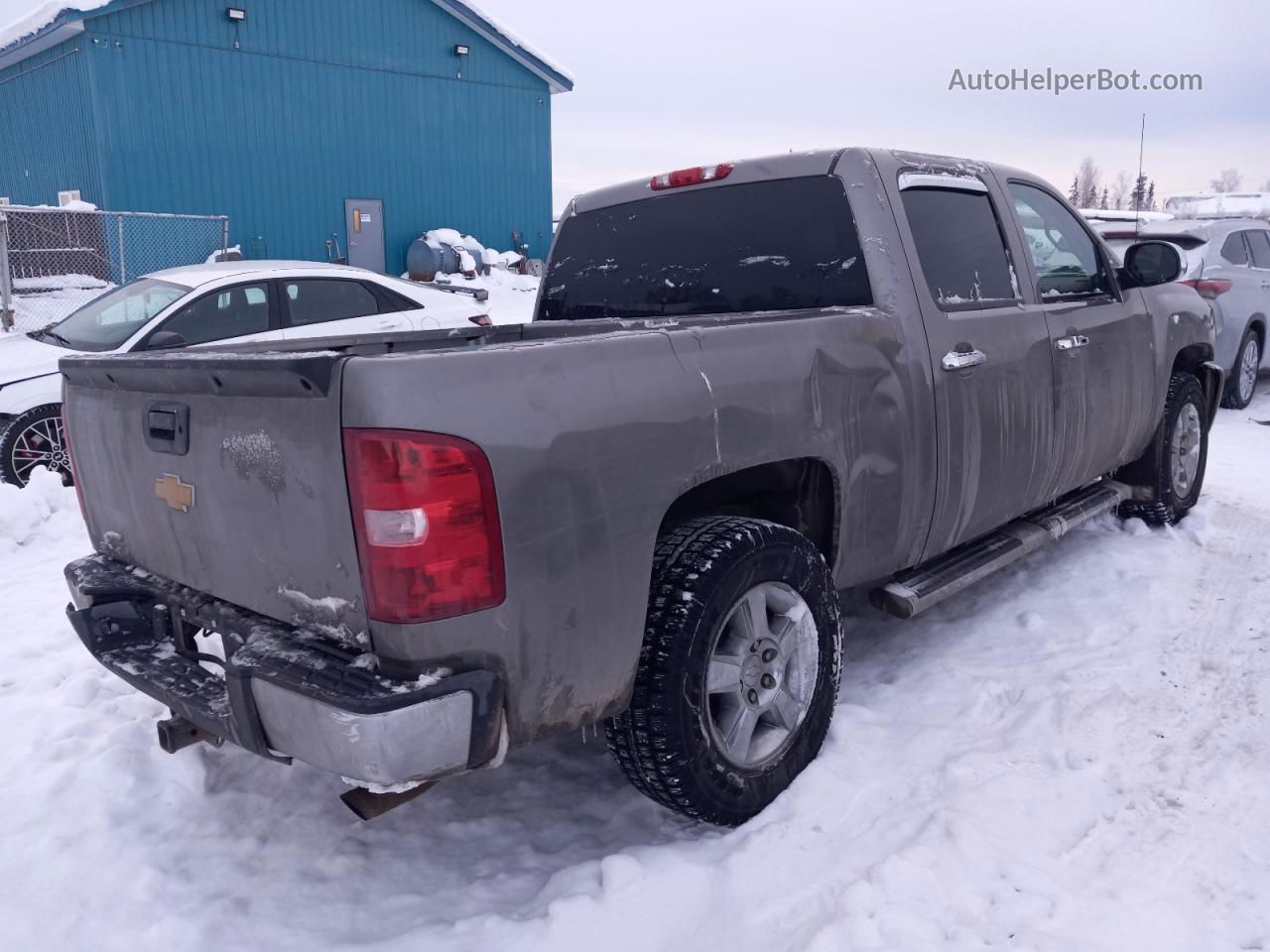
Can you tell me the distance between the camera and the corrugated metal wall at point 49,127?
1661 centimetres

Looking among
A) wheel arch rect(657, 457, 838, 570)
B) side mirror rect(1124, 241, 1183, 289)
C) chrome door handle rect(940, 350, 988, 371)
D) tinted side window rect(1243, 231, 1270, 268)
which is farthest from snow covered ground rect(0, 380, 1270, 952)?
tinted side window rect(1243, 231, 1270, 268)

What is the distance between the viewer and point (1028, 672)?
373 cm

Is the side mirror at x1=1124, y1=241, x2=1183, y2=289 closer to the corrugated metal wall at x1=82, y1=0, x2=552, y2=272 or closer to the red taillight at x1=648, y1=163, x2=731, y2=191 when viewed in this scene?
the red taillight at x1=648, y1=163, x2=731, y2=191

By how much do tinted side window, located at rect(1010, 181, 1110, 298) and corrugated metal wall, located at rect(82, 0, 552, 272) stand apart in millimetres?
16538

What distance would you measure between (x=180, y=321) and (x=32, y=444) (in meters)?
1.38

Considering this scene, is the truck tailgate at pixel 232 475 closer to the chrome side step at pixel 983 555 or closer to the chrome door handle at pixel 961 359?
the chrome side step at pixel 983 555

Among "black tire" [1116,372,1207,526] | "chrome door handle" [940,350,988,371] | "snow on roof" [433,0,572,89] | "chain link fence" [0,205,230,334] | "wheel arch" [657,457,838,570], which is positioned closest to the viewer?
"wheel arch" [657,457,838,570]

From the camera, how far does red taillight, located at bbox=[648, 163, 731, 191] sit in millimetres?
3748

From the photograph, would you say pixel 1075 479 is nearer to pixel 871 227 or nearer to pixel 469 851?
pixel 871 227

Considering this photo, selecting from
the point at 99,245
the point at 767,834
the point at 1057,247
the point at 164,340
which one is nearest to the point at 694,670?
the point at 767,834

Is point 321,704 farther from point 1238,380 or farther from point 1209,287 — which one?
point 1238,380

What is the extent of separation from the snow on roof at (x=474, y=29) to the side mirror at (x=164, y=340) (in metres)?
12.2

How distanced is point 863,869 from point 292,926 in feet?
4.95

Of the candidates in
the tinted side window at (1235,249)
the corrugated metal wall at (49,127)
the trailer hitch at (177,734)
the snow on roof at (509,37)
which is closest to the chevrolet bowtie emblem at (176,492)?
the trailer hitch at (177,734)
